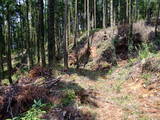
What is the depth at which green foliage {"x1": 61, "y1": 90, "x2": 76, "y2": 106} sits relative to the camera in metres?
7.22

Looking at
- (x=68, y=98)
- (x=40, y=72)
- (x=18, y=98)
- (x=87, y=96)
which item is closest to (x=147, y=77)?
(x=87, y=96)

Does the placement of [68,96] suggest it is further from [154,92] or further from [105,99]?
[154,92]

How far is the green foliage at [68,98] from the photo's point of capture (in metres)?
7.22

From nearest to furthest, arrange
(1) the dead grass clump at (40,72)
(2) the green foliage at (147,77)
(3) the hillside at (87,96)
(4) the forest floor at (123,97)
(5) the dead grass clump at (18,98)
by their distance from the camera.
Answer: (3) the hillside at (87,96), (4) the forest floor at (123,97), (5) the dead grass clump at (18,98), (2) the green foliage at (147,77), (1) the dead grass clump at (40,72)

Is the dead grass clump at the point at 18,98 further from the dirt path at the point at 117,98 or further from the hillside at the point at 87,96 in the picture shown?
the dirt path at the point at 117,98

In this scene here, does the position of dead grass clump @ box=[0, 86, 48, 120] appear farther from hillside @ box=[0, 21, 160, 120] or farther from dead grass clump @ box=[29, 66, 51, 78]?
dead grass clump @ box=[29, 66, 51, 78]

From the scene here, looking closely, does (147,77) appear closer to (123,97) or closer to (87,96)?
(123,97)

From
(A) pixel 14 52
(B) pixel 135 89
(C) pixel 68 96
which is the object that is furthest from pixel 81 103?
(A) pixel 14 52

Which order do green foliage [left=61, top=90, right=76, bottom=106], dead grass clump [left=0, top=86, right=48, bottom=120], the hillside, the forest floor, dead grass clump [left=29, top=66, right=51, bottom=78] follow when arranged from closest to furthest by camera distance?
1. the hillside
2. the forest floor
3. dead grass clump [left=0, top=86, right=48, bottom=120]
4. green foliage [left=61, top=90, right=76, bottom=106]
5. dead grass clump [left=29, top=66, right=51, bottom=78]

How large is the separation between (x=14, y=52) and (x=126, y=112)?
4210cm

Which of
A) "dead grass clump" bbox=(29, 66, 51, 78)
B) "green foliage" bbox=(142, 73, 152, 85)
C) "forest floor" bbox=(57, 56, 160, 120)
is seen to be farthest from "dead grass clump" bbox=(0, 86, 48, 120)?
"green foliage" bbox=(142, 73, 152, 85)

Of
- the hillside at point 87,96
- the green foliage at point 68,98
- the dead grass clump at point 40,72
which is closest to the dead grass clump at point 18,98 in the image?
the hillside at point 87,96

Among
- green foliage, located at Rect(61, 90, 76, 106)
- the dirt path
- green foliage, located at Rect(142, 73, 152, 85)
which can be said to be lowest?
the dirt path

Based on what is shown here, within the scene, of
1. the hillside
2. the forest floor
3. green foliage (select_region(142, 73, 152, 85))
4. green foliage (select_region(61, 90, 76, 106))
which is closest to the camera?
the hillside
